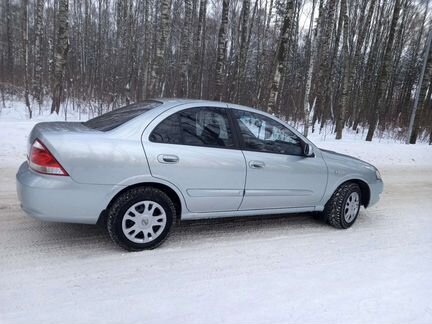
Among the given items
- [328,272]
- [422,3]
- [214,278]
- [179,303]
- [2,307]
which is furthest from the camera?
[422,3]

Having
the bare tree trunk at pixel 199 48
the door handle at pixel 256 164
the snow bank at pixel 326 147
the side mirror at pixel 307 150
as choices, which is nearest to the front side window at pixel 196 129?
the door handle at pixel 256 164

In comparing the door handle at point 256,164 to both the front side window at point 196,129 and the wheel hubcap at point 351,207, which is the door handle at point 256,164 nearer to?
the front side window at point 196,129

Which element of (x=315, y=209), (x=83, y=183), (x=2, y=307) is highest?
(x=83, y=183)

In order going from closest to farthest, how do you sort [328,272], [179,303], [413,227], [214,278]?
[179,303], [214,278], [328,272], [413,227]

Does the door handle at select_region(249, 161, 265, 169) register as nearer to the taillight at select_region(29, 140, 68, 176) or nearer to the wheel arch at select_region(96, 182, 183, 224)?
the wheel arch at select_region(96, 182, 183, 224)

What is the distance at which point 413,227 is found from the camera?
518 centimetres

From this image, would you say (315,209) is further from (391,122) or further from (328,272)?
(391,122)

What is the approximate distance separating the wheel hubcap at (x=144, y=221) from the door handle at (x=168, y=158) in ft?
1.48

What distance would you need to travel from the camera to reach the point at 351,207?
16.4ft

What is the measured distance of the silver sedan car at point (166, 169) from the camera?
10.9 ft

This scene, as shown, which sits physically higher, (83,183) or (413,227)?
(83,183)

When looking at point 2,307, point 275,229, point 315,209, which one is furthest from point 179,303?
point 315,209

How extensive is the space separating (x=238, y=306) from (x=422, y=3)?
35.7 metres

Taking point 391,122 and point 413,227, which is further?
point 391,122
